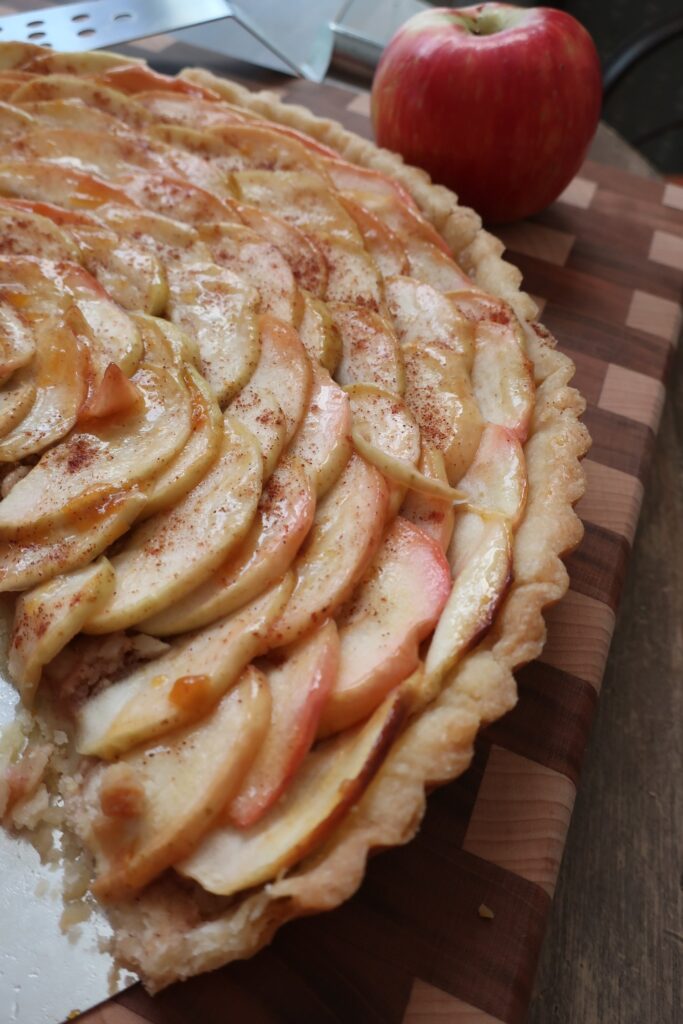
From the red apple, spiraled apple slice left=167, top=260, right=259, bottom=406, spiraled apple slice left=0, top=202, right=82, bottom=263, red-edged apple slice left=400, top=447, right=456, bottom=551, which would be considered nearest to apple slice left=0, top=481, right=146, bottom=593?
spiraled apple slice left=167, top=260, right=259, bottom=406

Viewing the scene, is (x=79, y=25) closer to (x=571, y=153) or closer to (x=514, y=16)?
(x=514, y=16)

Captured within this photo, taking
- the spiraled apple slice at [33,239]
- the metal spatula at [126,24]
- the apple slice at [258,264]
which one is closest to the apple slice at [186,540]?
the apple slice at [258,264]

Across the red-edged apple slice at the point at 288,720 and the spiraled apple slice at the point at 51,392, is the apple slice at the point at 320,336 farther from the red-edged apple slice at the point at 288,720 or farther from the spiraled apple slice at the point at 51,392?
the red-edged apple slice at the point at 288,720

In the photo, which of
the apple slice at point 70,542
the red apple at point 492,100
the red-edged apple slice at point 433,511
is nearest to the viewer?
the apple slice at point 70,542

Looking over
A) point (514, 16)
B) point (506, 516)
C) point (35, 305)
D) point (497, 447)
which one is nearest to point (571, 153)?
point (514, 16)

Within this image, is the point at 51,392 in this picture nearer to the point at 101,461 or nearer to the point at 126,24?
the point at 101,461
